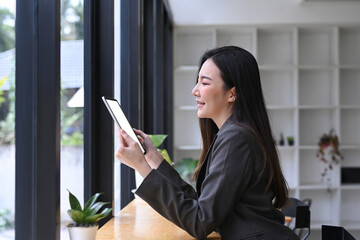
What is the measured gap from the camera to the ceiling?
502 centimetres

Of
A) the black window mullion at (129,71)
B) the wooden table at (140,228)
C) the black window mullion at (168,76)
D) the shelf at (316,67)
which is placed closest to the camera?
the wooden table at (140,228)

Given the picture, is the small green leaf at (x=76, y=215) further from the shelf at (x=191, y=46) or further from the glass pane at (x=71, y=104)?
the shelf at (x=191, y=46)

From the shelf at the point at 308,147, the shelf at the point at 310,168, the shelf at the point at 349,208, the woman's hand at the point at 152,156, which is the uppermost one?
the woman's hand at the point at 152,156

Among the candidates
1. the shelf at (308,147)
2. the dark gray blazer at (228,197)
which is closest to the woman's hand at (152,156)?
the dark gray blazer at (228,197)

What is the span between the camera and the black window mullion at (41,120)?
1.28 m

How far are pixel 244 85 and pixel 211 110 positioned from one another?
0.48ft

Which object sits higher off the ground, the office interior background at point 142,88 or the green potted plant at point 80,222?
the office interior background at point 142,88

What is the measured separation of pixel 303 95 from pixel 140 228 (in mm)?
4119

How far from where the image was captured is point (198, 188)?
5.21 ft

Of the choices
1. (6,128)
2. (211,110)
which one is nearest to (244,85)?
(211,110)

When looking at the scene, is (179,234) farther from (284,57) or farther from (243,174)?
(284,57)

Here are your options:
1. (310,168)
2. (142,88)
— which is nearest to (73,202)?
(142,88)

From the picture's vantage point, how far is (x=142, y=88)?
3385 mm

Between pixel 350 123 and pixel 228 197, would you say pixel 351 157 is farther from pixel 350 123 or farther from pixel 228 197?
pixel 228 197
